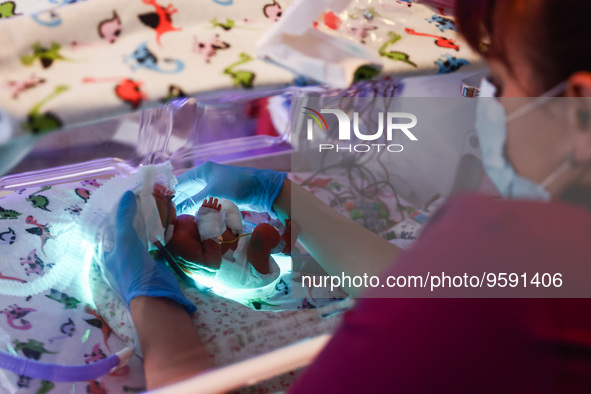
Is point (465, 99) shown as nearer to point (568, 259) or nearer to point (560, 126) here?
point (560, 126)

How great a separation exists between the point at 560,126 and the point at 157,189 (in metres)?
0.83

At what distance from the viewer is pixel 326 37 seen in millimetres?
688

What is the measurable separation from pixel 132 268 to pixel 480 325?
77 cm

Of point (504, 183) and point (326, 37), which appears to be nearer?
point (504, 183)

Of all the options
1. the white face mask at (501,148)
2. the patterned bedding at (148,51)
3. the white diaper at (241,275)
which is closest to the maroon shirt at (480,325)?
the white face mask at (501,148)

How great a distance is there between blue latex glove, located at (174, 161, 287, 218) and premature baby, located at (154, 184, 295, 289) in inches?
1.9

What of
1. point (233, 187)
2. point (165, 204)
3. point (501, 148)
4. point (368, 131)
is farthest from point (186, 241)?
point (501, 148)

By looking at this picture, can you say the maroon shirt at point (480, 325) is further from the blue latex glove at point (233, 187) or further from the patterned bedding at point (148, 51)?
the blue latex glove at point (233, 187)

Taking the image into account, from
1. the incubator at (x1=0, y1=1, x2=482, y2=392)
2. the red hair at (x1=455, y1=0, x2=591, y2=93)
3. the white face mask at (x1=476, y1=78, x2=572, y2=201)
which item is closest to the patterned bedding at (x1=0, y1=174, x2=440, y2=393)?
the incubator at (x1=0, y1=1, x2=482, y2=392)

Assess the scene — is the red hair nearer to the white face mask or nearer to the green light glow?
the white face mask

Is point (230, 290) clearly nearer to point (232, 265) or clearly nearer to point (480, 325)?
point (232, 265)

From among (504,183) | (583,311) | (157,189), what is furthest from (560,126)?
(157,189)

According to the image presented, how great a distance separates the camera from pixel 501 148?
58 cm

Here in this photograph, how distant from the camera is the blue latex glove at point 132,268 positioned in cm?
97
